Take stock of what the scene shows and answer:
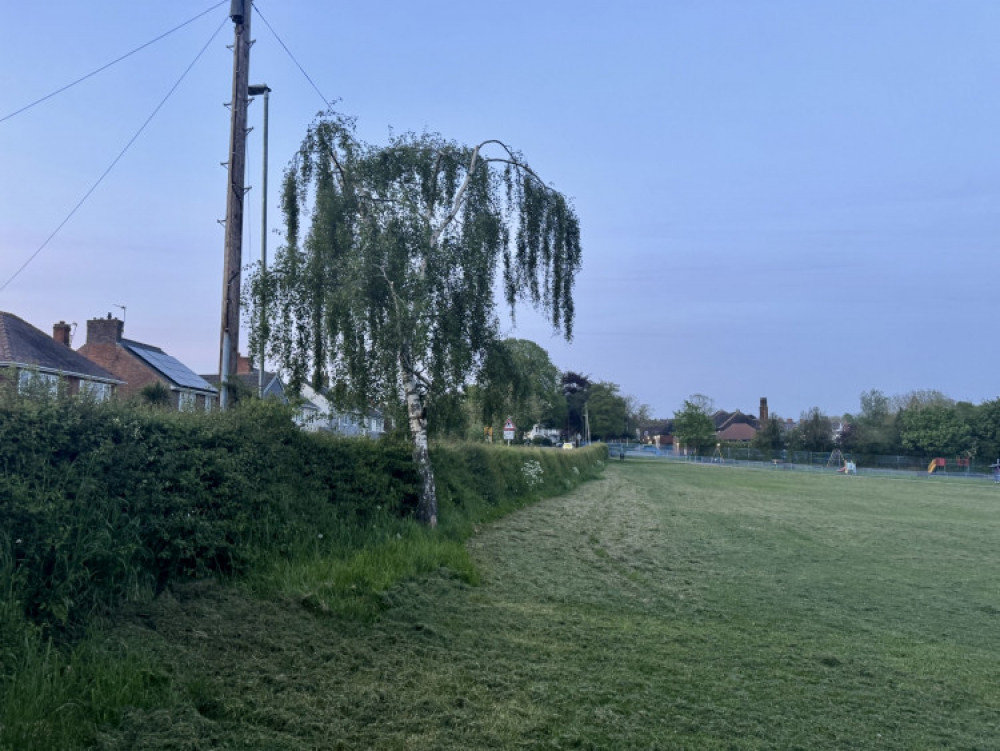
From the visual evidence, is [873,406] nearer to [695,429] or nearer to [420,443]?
[695,429]

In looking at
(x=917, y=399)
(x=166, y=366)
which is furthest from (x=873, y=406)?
(x=166, y=366)

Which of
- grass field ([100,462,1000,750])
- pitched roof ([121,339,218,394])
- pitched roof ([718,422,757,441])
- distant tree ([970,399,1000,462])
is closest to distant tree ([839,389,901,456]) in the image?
distant tree ([970,399,1000,462])

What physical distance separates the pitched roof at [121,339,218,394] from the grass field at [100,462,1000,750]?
32954 millimetres

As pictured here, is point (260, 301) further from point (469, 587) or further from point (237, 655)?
point (237, 655)

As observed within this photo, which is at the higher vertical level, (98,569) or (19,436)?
(19,436)

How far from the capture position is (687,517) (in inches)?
731

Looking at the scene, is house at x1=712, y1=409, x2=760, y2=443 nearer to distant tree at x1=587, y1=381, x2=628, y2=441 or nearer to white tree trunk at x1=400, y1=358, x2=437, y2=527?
distant tree at x1=587, y1=381, x2=628, y2=441

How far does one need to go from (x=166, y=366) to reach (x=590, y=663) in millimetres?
40343

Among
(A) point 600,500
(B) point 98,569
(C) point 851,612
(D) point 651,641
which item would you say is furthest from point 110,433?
(A) point 600,500

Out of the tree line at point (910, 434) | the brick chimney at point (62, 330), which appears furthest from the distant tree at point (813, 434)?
the brick chimney at point (62, 330)

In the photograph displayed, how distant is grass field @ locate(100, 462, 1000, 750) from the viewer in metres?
4.18

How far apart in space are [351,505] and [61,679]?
223 inches

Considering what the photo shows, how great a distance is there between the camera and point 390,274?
34.9ft

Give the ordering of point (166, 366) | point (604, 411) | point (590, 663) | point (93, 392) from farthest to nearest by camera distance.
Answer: point (604, 411), point (166, 366), point (93, 392), point (590, 663)
